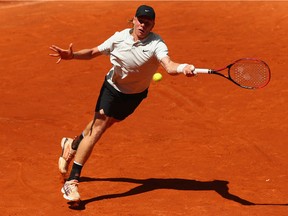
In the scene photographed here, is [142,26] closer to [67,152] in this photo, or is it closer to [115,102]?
[115,102]

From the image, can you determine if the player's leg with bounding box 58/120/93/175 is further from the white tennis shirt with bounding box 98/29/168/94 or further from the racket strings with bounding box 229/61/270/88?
the racket strings with bounding box 229/61/270/88

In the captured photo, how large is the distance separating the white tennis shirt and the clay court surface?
1365 mm

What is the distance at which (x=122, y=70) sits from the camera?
26.6 feet

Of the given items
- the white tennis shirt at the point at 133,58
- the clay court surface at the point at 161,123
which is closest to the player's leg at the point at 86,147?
the clay court surface at the point at 161,123

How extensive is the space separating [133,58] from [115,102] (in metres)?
0.61

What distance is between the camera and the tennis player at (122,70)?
7.88 meters

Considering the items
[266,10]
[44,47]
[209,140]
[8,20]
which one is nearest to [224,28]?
[266,10]

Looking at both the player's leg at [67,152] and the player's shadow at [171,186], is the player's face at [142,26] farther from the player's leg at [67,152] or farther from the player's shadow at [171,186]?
the player's shadow at [171,186]

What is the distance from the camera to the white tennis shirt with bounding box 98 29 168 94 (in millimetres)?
7895

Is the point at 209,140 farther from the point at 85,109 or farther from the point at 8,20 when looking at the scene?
the point at 8,20

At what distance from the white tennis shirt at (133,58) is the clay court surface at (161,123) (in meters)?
1.36

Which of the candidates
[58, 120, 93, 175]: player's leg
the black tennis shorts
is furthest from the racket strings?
[58, 120, 93, 175]: player's leg

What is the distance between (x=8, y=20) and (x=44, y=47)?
96.7 inches

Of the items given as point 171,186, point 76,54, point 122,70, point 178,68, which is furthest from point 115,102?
point 171,186
